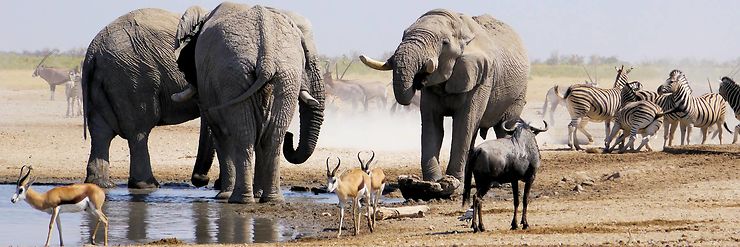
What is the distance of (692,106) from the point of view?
28359 millimetres

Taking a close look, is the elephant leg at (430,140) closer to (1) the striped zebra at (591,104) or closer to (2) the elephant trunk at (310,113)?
(2) the elephant trunk at (310,113)

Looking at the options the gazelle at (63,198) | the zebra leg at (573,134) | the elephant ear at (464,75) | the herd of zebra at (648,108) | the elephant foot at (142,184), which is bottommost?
the elephant foot at (142,184)

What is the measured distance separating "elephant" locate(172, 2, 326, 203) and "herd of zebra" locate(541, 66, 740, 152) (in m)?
9.11

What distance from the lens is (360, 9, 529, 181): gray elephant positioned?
19.2 m

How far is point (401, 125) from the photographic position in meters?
38.0

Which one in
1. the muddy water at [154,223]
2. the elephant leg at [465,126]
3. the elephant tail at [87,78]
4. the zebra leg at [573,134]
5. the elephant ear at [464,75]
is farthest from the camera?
the zebra leg at [573,134]

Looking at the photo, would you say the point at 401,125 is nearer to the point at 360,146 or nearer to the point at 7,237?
the point at 360,146

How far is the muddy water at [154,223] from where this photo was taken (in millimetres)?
15234

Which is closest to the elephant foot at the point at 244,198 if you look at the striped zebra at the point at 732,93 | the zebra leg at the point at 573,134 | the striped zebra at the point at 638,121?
the striped zebra at the point at 638,121

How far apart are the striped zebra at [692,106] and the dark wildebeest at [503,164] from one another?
1347 cm

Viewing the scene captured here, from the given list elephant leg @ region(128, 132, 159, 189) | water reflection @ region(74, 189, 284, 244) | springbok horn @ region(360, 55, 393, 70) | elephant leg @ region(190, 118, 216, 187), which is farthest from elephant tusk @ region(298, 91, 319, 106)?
elephant leg @ region(128, 132, 159, 189)

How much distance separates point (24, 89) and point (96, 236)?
120 ft

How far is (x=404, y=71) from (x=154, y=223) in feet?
12.5

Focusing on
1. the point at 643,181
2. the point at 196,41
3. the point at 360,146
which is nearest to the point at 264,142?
the point at 196,41
